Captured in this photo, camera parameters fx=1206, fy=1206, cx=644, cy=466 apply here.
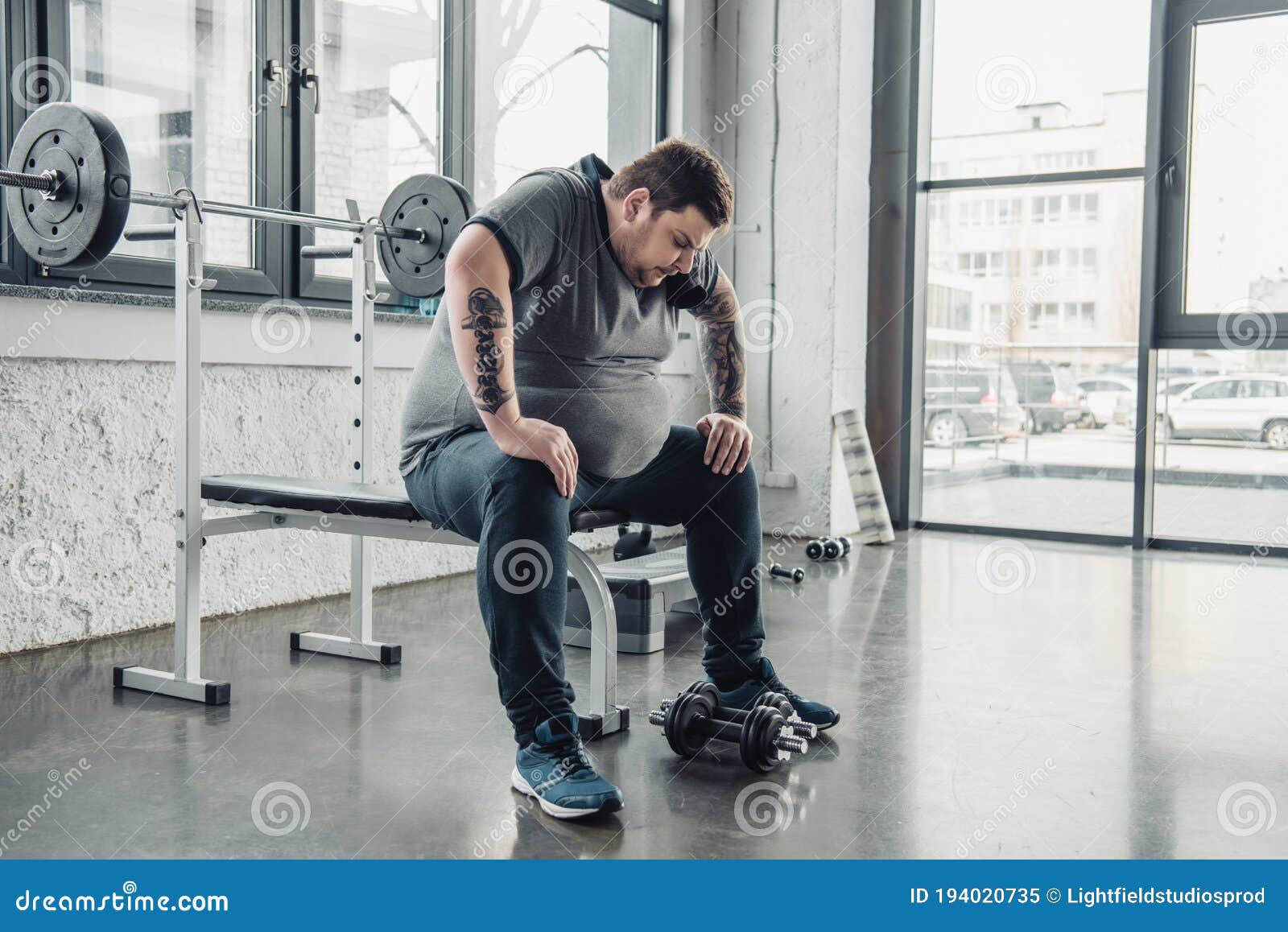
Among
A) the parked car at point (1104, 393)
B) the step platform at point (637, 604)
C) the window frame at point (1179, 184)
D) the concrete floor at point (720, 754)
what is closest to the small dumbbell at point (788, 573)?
the concrete floor at point (720, 754)

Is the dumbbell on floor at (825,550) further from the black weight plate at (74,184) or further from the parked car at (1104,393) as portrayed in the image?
the black weight plate at (74,184)

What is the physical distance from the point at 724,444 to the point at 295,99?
1915 millimetres

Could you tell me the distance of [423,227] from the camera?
2770mm

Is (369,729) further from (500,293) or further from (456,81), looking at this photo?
(456,81)

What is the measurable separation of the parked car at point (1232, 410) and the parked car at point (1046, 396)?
13.2 inches

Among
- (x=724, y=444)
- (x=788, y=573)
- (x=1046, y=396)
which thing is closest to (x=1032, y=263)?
(x=1046, y=396)

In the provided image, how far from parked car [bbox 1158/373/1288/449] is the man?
3115 millimetres

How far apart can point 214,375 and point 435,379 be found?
4.36 feet

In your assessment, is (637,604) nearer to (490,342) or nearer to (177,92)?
(490,342)

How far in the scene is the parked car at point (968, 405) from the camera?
5055 mm

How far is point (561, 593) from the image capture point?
1726 millimetres

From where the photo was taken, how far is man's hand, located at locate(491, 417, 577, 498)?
5.63ft

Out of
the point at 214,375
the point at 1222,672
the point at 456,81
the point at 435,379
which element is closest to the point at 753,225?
the point at 456,81

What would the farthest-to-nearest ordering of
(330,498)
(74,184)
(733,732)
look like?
(330,498) < (74,184) < (733,732)
